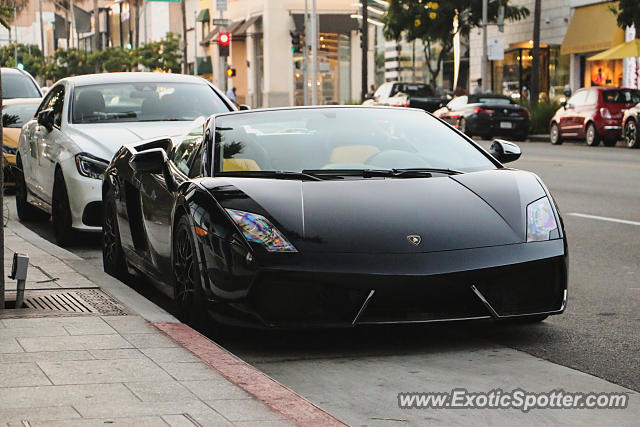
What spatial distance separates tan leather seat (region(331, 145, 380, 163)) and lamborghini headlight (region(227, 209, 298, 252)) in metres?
1.05

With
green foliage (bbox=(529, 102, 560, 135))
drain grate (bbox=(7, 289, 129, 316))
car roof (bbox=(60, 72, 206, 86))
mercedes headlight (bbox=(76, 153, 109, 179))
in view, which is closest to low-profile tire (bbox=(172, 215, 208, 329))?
drain grate (bbox=(7, 289, 129, 316))

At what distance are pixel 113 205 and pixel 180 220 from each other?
2.12 meters

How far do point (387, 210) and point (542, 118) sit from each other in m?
32.8

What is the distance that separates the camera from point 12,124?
1802 centimetres

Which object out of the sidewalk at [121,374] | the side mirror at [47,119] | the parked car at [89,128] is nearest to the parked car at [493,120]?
the parked car at [89,128]

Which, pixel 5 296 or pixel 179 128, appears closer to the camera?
pixel 5 296

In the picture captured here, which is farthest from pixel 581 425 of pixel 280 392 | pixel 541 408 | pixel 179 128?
pixel 179 128

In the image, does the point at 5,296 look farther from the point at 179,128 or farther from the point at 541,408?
the point at 179,128

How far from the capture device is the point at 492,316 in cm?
621

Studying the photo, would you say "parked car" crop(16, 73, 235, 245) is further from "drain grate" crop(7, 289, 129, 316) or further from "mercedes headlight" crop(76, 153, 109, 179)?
"drain grate" crop(7, 289, 129, 316)

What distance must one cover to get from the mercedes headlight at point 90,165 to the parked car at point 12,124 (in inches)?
237

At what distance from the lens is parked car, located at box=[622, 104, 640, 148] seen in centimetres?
2867

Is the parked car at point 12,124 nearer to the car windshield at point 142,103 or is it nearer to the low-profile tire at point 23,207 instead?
the low-profile tire at point 23,207

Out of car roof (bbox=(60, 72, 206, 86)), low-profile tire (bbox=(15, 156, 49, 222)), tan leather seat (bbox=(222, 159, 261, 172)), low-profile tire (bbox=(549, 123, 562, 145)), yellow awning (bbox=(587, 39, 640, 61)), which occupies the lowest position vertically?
low-profile tire (bbox=(549, 123, 562, 145))
